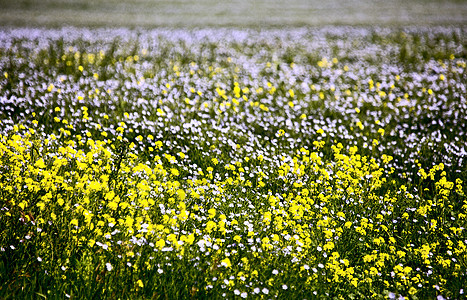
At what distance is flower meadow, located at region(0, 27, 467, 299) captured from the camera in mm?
4246

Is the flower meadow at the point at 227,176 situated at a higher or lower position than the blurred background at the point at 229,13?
lower

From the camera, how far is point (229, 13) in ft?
86.2

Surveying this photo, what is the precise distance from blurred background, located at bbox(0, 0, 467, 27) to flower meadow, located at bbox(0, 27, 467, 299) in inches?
379

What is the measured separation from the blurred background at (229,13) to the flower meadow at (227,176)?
9620 mm

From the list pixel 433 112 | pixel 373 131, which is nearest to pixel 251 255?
pixel 373 131

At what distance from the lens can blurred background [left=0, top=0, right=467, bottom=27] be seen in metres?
21.7

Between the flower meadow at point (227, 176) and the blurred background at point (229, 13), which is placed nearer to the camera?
the flower meadow at point (227, 176)

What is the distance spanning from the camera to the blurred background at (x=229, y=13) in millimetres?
21734

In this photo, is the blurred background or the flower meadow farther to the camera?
the blurred background

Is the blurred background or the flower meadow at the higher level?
the blurred background

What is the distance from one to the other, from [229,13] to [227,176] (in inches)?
862

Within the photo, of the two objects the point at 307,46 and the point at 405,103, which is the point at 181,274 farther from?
the point at 307,46

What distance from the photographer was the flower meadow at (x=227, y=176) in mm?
4246

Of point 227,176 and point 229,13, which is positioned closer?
point 227,176
